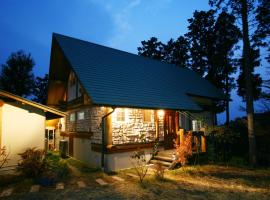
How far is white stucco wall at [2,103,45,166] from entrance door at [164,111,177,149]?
24.0 feet

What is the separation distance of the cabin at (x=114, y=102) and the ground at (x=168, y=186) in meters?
1.89

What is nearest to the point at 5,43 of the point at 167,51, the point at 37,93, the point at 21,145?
the point at 37,93

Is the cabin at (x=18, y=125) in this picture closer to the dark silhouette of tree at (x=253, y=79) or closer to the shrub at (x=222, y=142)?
the shrub at (x=222, y=142)

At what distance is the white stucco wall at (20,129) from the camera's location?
955 cm

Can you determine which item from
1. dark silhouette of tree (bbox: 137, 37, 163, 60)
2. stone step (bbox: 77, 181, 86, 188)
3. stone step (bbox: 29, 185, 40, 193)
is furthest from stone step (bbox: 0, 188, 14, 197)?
dark silhouette of tree (bbox: 137, 37, 163, 60)

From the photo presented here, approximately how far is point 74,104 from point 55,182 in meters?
6.90

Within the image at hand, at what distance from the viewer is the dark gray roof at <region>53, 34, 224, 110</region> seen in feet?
37.4

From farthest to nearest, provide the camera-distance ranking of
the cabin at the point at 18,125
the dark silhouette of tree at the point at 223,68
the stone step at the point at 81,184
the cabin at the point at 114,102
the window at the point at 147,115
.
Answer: the dark silhouette of tree at the point at 223,68 → the window at the point at 147,115 → the cabin at the point at 114,102 → the cabin at the point at 18,125 → the stone step at the point at 81,184

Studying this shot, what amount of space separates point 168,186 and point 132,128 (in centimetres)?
455

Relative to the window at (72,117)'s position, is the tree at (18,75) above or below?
above

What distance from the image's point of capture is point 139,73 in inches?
603

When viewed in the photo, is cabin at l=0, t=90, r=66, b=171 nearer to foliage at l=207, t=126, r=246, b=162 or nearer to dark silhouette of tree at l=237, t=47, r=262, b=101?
foliage at l=207, t=126, r=246, b=162

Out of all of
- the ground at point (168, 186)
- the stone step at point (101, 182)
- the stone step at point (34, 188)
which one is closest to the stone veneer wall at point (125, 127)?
the ground at point (168, 186)

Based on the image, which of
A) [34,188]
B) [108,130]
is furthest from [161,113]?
[34,188]
